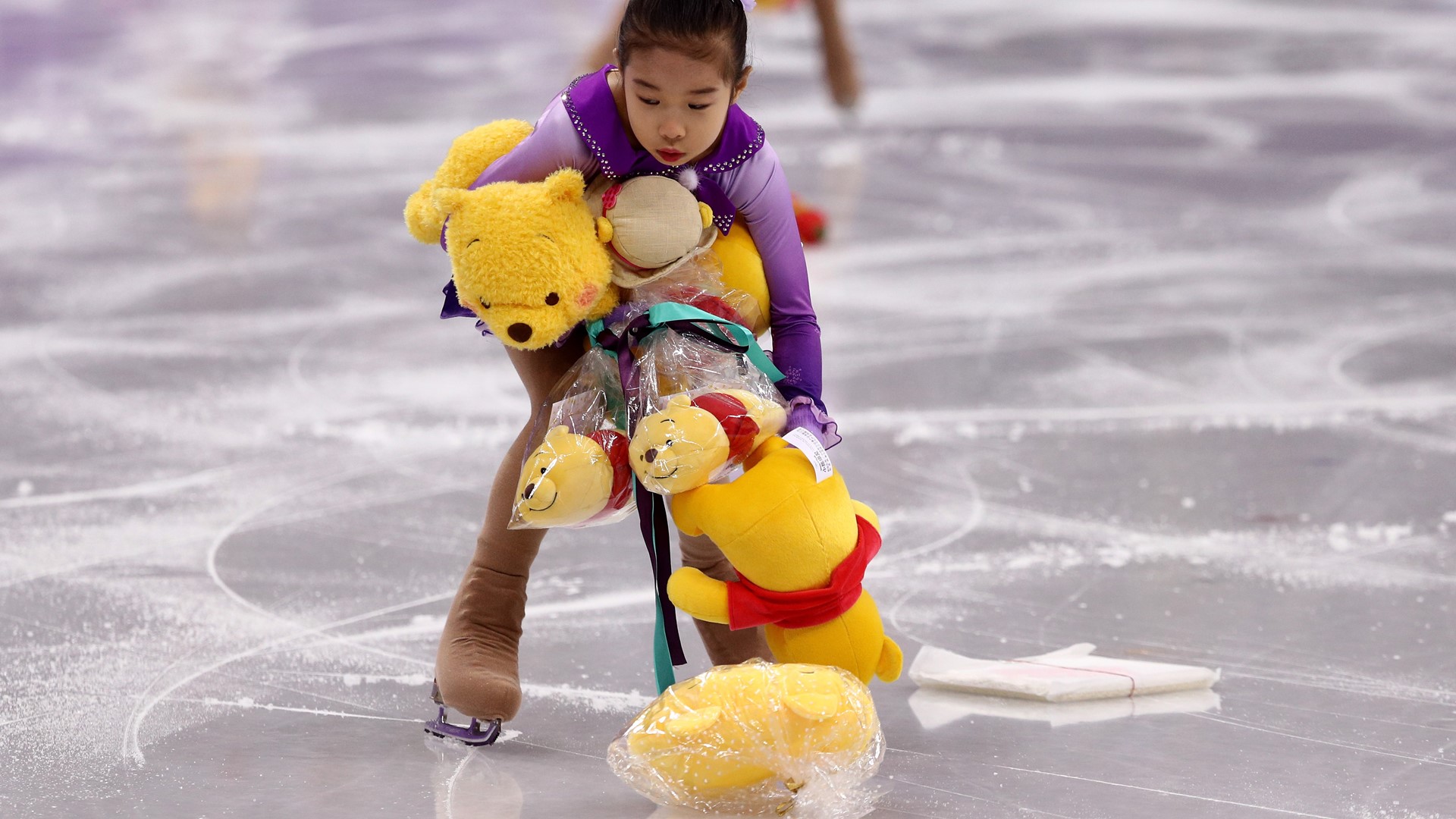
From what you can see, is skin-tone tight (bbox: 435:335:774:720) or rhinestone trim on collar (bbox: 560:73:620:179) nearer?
rhinestone trim on collar (bbox: 560:73:620:179)

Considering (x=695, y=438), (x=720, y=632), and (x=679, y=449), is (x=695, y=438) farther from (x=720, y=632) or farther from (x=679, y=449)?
(x=720, y=632)

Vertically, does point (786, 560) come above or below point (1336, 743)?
above

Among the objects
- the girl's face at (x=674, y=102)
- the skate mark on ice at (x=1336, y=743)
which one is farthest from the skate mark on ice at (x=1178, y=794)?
the girl's face at (x=674, y=102)

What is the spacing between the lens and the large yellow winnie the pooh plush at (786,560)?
186 centimetres

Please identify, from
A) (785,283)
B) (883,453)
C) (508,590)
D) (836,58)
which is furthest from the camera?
(836,58)

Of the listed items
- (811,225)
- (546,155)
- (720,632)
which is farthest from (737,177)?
(811,225)

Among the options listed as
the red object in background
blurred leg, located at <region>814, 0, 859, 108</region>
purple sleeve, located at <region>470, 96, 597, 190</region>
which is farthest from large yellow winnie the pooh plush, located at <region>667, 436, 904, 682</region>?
blurred leg, located at <region>814, 0, 859, 108</region>

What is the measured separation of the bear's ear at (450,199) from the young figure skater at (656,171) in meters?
0.07

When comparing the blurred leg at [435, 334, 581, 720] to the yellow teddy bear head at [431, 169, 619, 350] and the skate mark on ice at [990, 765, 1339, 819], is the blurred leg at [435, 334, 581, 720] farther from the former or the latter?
the skate mark on ice at [990, 765, 1339, 819]

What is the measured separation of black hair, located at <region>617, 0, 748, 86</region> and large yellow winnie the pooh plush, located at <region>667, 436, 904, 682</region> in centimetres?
47

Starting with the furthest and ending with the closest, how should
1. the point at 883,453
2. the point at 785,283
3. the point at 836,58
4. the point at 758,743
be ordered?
1. the point at 836,58
2. the point at 883,453
3. the point at 785,283
4. the point at 758,743

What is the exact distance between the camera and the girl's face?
1.86m

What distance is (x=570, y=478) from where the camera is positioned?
187cm

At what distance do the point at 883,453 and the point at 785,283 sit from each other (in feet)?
4.35
